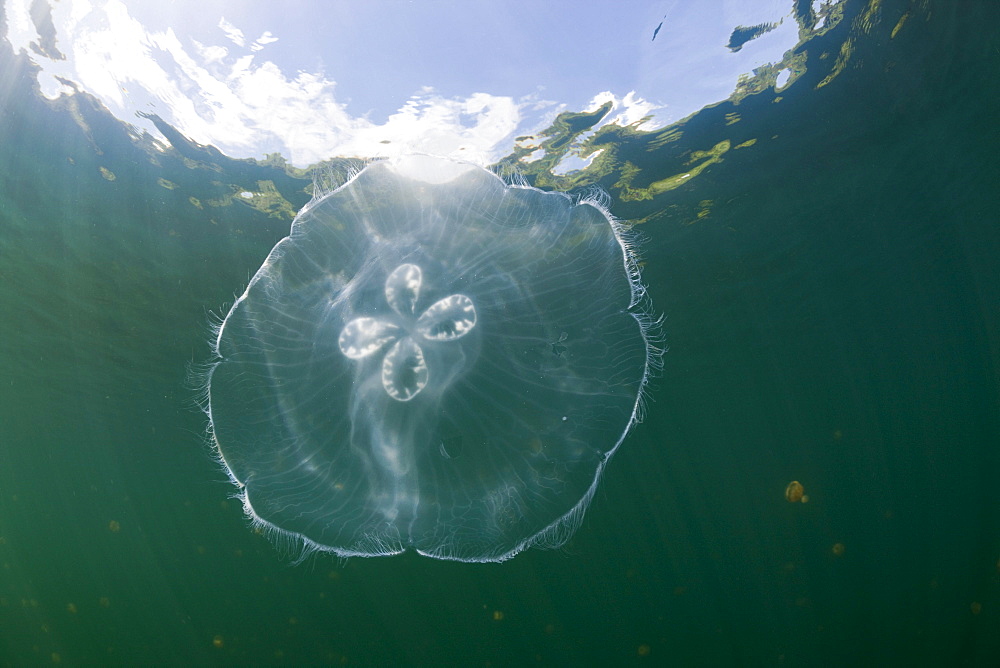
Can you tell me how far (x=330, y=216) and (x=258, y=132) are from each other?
2.42 metres

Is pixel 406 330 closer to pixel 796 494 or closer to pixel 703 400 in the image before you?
pixel 796 494

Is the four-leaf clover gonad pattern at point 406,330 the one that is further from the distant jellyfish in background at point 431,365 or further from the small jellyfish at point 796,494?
the small jellyfish at point 796,494

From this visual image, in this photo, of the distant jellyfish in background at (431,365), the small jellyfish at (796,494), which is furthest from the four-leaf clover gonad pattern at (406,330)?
the small jellyfish at (796,494)

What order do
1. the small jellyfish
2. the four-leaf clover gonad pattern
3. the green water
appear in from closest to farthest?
the four-leaf clover gonad pattern < the green water < the small jellyfish

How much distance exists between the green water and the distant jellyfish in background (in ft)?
9.31

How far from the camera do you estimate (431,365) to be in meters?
3.20

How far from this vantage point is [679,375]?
11.7m

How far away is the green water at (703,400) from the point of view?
19.0 ft

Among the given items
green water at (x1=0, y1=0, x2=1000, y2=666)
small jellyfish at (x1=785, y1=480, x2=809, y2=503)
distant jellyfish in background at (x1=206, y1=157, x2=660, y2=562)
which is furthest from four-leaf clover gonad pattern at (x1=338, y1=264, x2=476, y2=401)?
small jellyfish at (x1=785, y1=480, x2=809, y2=503)

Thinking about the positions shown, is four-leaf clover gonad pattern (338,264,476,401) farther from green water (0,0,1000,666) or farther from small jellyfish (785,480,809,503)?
small jellyfish (785,480,809,503)

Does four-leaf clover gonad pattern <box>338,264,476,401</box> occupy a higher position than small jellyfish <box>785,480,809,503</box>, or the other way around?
four-leaf clover gonad pattern <box>338,264,476,401</box>

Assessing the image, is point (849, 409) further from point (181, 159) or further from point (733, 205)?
point (181, 159)

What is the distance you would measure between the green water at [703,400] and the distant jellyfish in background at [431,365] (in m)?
2.84

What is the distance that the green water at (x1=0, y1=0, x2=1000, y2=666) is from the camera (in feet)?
19.0
